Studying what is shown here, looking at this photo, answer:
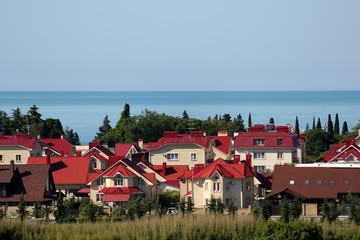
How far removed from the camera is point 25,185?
171 feet

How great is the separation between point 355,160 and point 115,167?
24562 mm

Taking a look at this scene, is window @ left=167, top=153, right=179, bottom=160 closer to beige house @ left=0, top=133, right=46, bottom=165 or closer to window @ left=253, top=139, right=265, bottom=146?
window @ left=253, top=139, right=265, bottom=146

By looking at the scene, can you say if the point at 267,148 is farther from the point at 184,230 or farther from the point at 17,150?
the point at 184,230

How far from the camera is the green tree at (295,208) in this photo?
47316 millimetres

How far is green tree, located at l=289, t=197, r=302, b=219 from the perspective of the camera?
47.3 meters

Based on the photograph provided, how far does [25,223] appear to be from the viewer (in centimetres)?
4019

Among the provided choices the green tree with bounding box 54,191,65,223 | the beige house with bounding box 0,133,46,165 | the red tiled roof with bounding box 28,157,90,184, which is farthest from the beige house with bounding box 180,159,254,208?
the beige house with bounding box 0,133,46,165

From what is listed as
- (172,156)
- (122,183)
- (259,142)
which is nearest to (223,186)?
(122,183)

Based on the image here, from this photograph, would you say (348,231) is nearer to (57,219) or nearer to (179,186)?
(57,219)

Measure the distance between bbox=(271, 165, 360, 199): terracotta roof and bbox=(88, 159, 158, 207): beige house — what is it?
8806mm

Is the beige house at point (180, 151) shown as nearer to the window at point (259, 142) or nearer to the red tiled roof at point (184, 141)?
the red tiled roof at point (184, 141)

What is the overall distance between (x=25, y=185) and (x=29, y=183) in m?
0.30

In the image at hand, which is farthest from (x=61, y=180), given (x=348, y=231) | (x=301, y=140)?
(x=301, y=140)

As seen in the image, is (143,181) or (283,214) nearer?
(283,214)
